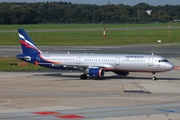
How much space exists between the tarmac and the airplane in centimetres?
117

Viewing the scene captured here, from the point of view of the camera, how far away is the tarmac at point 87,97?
35.1 meters

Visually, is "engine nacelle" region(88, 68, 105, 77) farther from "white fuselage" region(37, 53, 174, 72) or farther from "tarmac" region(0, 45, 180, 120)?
"white fuselage" region(37, 53, 174, 72)

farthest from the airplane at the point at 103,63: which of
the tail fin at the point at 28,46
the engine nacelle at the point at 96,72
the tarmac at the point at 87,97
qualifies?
the tarmac at the point at 87,97

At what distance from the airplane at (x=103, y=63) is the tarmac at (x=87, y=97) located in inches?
45.9

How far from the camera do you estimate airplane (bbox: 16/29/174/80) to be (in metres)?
58.8

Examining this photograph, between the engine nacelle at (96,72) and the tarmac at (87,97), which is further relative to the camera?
the engine nacelle at (96,72)

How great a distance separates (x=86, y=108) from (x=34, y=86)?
15.5 metres

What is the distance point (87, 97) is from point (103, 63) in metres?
16.6

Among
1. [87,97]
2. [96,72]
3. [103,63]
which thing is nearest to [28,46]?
[103,63]

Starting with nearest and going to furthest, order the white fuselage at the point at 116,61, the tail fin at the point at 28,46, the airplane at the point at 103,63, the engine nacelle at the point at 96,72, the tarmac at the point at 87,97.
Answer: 1. the tarmac at the point at 87,97
2. the white fuselage at the point at 116,61
3. the airplane at the point at 103,63
4. the engine nacelle at the point at 96,72
5. the tail fin at the point at 28,46

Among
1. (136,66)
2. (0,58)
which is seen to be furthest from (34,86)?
(0,58)

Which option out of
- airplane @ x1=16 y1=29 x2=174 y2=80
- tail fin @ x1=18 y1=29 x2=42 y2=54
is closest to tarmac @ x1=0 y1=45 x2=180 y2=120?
airplane @ x1=16 y1=29 x2=174 y2=80

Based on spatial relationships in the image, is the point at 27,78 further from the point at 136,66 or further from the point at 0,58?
the point at 0,58

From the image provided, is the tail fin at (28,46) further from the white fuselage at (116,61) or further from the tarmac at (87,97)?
the tarmac at (87,97)
